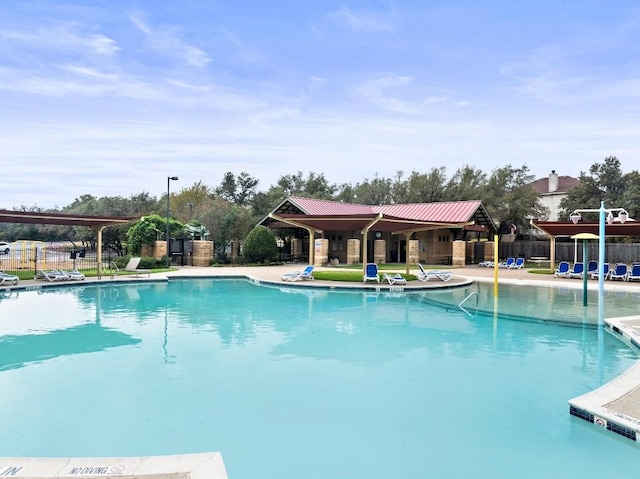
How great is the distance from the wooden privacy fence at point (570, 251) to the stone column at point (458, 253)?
598 cm

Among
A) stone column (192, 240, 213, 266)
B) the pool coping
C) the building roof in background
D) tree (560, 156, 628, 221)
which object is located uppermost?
tree (560, 156, 628, 221)

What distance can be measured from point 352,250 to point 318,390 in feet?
75.9

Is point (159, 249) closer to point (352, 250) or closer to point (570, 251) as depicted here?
point (352, 250)

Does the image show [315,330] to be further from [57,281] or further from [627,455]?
[57,281]

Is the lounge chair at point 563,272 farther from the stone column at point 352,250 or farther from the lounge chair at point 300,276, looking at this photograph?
the lounge chair at point 300,276

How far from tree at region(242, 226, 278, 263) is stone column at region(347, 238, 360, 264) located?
4.76 metres

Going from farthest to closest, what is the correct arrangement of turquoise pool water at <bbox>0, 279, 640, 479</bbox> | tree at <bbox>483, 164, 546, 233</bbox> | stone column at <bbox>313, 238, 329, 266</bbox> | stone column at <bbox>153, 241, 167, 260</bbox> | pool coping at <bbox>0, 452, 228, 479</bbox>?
tree at <bbox>483, 164, 546, 233</bbox>
stone column at <bbox>313, 238, 329, 266</bbox>
stone column at <bbox>153, 241, 167, 260</bbox>
turquoise pool water at <bbox>0, 279, 640, 479</bbox>
pool coping at <bbox>0, 452, 228, 479</bbox>

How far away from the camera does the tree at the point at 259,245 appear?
1150 inches

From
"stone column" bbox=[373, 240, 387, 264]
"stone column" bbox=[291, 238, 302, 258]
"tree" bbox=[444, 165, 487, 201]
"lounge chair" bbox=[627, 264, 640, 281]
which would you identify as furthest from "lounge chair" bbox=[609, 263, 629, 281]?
"stone column" bbox=[291, 238, 302, 258]

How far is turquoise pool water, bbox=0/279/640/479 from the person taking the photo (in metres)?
4.69

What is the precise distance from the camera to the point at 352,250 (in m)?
29.6

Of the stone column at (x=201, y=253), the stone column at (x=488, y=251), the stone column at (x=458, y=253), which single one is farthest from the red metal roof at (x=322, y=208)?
the stone column at (x=488, y=251)

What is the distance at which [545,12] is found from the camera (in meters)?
14.6

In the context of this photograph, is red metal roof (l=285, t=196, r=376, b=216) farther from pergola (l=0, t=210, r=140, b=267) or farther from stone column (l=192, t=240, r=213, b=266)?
pergola (l=0, t=210, r=140, b=267)
